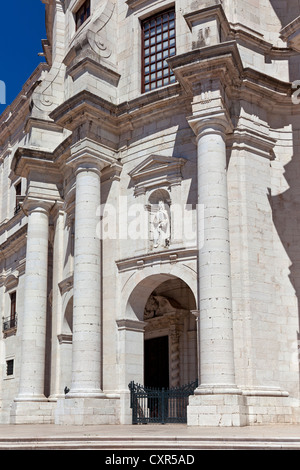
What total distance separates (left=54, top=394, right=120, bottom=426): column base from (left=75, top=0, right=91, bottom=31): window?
16.1 metres

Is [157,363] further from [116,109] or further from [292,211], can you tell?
[116,109]

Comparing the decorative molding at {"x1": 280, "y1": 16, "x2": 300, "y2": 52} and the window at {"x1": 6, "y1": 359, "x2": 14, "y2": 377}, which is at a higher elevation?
the decorative molding at {"x1": 280, "y1": 16, "x2": 300, "y2": 52}

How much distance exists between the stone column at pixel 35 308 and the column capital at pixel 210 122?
31.3 ft

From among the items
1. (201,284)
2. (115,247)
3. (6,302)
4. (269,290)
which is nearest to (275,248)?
(269,290)

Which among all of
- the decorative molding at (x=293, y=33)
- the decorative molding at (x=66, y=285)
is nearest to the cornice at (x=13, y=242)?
the decorative molding at (x=66, y=285)

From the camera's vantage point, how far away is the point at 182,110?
22.6 m

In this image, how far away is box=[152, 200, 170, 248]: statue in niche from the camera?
72.6 feet

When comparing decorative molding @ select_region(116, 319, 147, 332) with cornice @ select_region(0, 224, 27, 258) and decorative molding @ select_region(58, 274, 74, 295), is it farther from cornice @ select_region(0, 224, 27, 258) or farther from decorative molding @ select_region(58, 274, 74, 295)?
cornice @ select_region(0, 224, 27, 258)

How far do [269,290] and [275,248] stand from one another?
1.50 meters

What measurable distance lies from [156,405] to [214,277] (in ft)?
18.9

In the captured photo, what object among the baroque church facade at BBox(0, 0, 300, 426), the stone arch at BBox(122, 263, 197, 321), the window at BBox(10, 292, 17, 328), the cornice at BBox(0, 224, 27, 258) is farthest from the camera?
the window at BBox(10, 292, 17, 328)

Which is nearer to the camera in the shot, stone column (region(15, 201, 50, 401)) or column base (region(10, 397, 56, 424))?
column base (region(10, 397, 56, 424))

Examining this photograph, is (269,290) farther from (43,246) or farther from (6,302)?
(6,302)

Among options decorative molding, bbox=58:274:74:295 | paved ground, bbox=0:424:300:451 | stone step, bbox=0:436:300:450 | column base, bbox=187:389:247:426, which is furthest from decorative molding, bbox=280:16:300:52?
decorative molding, bbox=58:274:74:295
